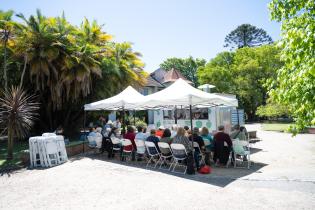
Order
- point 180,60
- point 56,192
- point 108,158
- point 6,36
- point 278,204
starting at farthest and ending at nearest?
point 180,60
point 6,36
point 108,158
point 56,192
point 278,204

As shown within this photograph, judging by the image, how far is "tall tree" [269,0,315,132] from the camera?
135 inches

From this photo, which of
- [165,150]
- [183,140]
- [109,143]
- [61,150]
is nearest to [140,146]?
[165,150]

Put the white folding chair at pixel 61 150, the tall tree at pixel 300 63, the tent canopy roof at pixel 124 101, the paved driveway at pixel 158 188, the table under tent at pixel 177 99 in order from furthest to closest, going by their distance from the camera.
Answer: the tent canopy roof at pixel 124 101 < the white folding chair at pixel 61 150 < the table under tent at pixel 177 99 < the paved driveway at pixel 158 188 < the tall tree at pixel 300 63

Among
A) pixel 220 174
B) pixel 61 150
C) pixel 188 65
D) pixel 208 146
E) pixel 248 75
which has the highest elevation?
pixel 188 65

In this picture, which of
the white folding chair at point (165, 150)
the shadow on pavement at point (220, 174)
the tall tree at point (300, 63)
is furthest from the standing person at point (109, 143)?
the tall tree at point (300, 63)

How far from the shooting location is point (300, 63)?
12.5 ft

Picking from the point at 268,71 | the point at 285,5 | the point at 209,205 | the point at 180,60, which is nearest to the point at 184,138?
the point at 209,205

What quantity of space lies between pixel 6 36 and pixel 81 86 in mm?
5276

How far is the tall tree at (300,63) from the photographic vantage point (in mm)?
→ 3424

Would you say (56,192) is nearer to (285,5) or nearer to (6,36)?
(285,5)

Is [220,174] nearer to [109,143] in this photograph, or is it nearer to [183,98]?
[183,98]

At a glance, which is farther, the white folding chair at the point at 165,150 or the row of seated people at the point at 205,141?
the white folding chair at the point at 165,150

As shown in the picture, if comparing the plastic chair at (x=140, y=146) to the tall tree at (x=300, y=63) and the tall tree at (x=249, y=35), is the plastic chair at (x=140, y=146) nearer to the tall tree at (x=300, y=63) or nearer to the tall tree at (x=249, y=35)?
the tall tree at (x=300, y=63)

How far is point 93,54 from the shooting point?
66.1 ft
